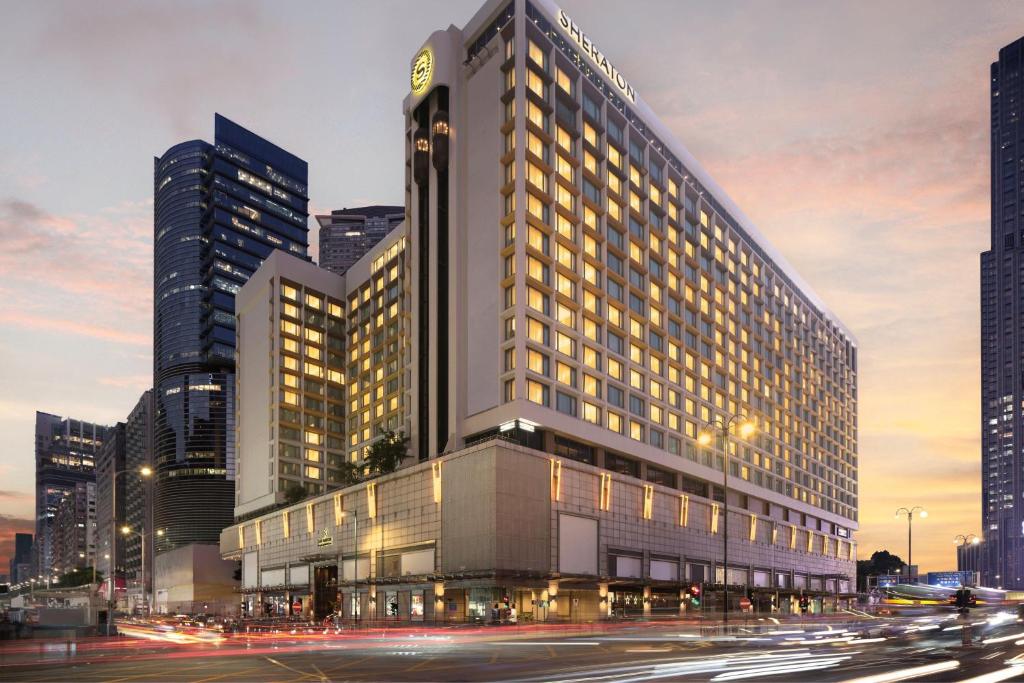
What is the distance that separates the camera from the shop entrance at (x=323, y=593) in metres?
123

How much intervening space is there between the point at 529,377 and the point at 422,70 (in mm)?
43073

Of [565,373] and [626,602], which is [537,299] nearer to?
[565,373]

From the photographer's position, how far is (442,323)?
4193 inches

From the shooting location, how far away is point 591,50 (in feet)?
362

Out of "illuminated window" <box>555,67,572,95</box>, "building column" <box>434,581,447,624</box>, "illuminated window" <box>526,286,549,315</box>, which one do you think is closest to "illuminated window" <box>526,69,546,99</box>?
"illuminated window" <box>555,67,572,95</box>

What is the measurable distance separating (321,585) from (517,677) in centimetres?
10374

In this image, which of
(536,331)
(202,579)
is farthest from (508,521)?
(202,579)

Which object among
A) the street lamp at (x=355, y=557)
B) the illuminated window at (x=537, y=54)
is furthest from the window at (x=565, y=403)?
the illuminated window at (x=537, y=54)

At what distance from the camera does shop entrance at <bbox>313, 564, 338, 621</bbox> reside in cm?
12300

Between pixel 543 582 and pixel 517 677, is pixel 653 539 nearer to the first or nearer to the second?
pixel 543 582

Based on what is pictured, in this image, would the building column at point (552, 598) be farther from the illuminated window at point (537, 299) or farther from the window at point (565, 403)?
the illuminated window at point (537, 299)

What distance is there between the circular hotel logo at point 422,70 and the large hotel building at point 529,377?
382mm

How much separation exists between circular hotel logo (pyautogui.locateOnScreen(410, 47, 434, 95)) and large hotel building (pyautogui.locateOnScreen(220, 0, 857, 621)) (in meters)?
0.38

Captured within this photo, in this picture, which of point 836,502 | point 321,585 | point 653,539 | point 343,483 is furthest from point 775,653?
point 836,502
